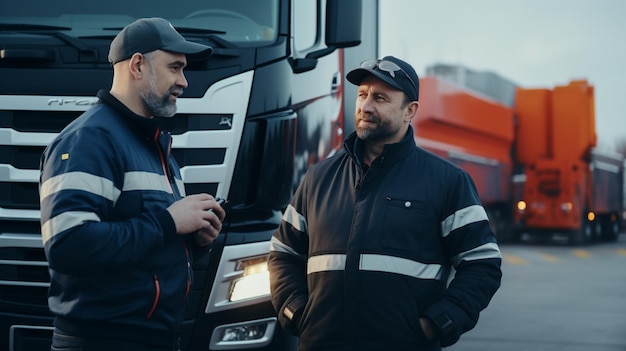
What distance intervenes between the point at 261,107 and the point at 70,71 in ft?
3.06

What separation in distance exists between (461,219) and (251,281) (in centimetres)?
150

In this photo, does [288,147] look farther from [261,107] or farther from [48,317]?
[48,317]

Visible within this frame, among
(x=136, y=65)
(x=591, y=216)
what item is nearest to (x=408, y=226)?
(x=136, y=65)

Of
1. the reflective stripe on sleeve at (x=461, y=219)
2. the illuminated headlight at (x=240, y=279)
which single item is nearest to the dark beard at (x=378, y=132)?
the reflective stripe on sleeve at (x=461, y=219)

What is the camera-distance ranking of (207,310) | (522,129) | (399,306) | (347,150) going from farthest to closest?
(522,129) → (207,310) → (347,150) → (399,306)

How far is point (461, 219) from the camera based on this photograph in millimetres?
3170

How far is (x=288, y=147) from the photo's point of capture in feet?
15.3

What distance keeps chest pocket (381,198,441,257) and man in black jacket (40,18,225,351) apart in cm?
58

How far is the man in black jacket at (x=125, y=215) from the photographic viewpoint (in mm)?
2682

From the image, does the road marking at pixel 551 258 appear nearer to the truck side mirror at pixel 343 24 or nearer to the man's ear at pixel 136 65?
the truck side mirror at pixel 343 24

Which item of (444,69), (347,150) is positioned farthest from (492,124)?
(347,150)

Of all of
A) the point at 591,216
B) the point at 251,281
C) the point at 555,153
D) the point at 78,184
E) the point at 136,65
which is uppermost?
the point at 555,153

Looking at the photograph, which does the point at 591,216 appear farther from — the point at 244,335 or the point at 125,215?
the point at 125,215

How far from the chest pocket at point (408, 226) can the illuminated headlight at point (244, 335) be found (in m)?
1.41
